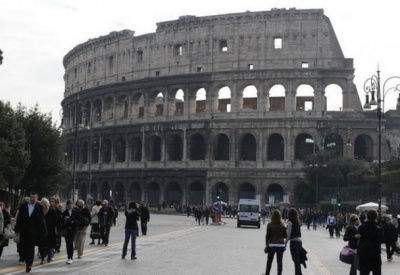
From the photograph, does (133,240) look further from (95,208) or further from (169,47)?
(169,47)

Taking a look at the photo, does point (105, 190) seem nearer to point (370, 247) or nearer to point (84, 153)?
point (84, 153)

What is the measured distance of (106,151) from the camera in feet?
242

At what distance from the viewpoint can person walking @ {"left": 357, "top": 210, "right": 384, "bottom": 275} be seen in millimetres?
10469

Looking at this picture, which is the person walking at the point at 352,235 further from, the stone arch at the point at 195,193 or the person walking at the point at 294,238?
the stone arch at the point at 195,193

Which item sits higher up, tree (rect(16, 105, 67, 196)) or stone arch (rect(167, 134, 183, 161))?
stone arch (rect(167, 134, 183, 161))

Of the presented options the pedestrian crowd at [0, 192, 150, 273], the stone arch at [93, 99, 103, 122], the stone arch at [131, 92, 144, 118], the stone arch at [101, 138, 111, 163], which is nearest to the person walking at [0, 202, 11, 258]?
the pedestrian crowd at [0, 192, 150, 273]

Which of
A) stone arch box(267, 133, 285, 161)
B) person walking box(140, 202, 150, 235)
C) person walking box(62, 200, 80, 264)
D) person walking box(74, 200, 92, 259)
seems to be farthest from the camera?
stone arch box(267, 133, 285, 161)

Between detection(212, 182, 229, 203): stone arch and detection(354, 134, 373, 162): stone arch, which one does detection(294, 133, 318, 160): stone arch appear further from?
detection(212, 182, 229, 203): stone arch

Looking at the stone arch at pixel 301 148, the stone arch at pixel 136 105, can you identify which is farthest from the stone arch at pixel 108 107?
the stone arch at pixel 301 148

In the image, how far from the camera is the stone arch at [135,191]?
69.4 meters

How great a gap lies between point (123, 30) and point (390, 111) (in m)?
28.9

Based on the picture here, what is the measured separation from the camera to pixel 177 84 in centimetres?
6725

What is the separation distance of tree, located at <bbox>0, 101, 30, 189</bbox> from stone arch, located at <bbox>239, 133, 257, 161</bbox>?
32655 mm

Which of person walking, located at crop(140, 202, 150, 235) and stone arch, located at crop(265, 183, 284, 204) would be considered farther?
stone arch, located at crop(265, 183, 284, 204)
